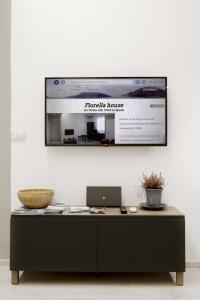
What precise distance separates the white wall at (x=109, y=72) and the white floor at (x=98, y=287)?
56 cm

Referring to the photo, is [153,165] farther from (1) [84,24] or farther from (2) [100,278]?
(1) [84,24]

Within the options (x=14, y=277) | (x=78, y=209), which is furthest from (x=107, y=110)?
(x=14, y=277)

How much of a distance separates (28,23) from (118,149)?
1.54 metres

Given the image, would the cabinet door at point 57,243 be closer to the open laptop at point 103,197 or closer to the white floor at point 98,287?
the white floor at point 98,287

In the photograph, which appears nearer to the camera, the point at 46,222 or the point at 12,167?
the point at 46,222

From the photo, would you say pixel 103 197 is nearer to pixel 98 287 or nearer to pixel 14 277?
pixel 98 287

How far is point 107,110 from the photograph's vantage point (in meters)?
3.68

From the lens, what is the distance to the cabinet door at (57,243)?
10.8ft

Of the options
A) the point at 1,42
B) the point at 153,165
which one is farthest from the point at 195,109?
the point at 1,42

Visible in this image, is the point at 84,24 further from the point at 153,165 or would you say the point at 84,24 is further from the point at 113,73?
the point at 153,165

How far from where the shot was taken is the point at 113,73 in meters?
3.80

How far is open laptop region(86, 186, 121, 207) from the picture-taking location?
3623mm

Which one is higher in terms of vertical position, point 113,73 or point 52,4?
point 52,4

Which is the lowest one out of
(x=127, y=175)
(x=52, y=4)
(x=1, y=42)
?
(x=127, y=175)
